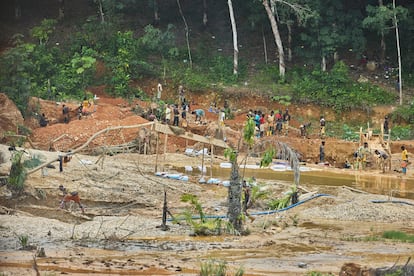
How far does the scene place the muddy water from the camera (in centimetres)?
2963

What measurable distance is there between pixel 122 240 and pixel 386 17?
24506 millimetres

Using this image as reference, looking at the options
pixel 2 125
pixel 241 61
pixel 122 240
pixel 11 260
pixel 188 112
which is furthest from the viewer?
pixel 241 61

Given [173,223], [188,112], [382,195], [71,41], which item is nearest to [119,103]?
[188,112]

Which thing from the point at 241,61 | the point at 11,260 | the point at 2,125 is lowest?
the point at 11,260

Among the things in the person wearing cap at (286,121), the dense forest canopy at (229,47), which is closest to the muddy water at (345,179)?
the person wearing cap at (286,121)

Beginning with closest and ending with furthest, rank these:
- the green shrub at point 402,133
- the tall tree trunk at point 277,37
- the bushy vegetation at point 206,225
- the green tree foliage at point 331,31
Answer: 1. the bushy vegetation at point 206,225
2. the green shrub at point 402,133
3. the green tree foliage at point 331,31
4. the tall tree trunk at point 277,37

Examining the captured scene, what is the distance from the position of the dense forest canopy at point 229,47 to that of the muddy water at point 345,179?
8.60m

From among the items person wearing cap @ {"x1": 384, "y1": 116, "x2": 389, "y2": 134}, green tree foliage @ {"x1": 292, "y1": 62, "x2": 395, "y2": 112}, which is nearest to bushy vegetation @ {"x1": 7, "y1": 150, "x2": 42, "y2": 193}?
person wearing cap @ {"x1": 384, "y1": 116, "x2": 389, "y2": 134}

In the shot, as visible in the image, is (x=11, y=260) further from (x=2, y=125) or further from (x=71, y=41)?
(x=71, y=41)

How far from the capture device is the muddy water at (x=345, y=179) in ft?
97.2

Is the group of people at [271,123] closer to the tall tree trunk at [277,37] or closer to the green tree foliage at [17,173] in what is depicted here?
the tall tree trunk at [277,37]

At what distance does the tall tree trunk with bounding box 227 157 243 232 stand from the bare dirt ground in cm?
46

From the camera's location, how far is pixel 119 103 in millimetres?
40438

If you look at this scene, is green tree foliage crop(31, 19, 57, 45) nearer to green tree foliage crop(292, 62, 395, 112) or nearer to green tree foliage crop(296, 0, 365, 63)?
green tree foliage crop(296, 0, 365, 63)
